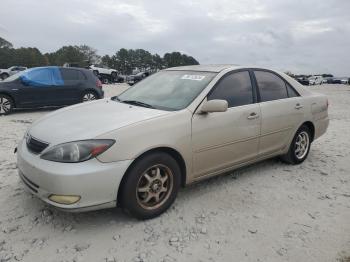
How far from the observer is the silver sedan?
10.3ft

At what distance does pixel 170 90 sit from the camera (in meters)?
4.29

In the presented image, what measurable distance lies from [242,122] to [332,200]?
141 centimetres

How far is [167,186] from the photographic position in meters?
3.68

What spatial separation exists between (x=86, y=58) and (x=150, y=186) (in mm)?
89282

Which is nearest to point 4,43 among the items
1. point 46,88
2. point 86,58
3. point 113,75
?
point 86,58

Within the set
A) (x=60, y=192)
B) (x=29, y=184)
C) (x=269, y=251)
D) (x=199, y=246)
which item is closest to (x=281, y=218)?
(x=269, y=251)

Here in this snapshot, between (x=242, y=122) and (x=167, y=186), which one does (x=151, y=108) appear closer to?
(x=167, y=186)

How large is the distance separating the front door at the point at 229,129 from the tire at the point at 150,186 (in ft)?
1.18

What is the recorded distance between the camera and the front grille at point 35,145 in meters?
3.32

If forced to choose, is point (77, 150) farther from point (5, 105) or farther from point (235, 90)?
point (5, 105)

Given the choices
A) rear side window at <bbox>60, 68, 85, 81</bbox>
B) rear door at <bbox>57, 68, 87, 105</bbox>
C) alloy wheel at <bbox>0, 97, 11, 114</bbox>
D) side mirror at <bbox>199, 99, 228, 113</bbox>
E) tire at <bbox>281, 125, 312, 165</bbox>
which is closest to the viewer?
side mirror at <bbox>199, 99, 228, 113</bbox>

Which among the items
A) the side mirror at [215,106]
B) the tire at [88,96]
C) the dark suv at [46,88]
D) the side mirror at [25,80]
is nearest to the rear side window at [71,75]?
the dark suv at [46,88]

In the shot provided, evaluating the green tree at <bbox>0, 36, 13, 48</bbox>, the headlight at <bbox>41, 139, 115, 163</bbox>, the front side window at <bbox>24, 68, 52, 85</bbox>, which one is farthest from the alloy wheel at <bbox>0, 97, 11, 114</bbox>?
the green tree at <bbox>0, 36, 13, 48</bbox>

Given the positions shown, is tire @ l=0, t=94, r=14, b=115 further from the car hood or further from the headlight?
the headlight
